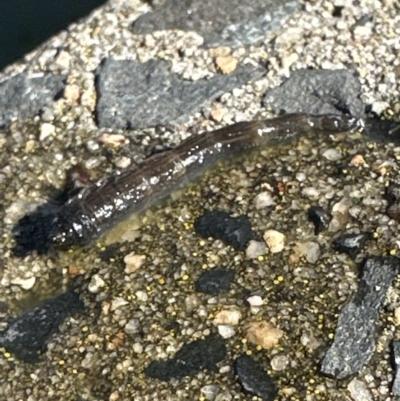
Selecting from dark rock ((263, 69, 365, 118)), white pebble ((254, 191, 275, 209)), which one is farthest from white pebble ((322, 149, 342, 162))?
white pebble ((254, 191, 275, 209))

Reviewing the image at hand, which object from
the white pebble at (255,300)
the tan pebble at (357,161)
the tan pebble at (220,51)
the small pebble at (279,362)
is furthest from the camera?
the tan pebble at (220,51)

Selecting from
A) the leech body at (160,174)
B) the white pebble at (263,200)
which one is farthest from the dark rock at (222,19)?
the white pebble at (263,200)

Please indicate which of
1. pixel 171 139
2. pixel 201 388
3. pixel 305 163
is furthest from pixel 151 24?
pixel 201 388

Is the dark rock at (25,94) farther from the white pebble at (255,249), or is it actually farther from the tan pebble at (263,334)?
the tan pebble at (263,334)

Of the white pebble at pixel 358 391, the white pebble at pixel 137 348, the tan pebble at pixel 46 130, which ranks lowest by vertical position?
the white pebble at pixel 358 391

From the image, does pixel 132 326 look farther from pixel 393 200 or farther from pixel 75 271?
pixel 393 200

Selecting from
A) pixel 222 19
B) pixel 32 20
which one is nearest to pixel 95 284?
pixel 222 19

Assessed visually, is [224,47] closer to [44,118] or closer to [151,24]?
[151,24]
